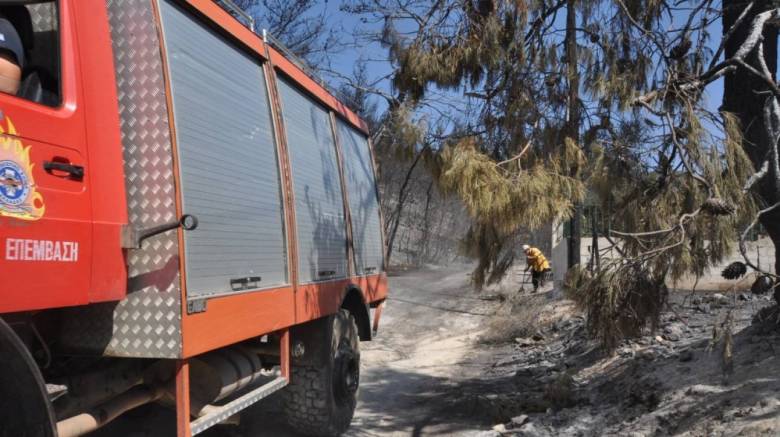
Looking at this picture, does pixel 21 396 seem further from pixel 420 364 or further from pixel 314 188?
pixel 420 364

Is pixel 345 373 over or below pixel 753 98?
below

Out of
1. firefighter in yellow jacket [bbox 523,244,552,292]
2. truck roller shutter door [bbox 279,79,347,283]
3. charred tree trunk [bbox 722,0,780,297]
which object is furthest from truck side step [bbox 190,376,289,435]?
firefighter in yellow jacket [bbox 523,244,552,292]

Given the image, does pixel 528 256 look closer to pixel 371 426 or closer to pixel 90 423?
pixel 371 426

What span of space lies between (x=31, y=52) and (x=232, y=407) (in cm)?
197

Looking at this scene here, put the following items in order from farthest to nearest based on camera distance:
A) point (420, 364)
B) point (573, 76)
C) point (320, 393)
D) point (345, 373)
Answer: point (420, 364)
point (573, 76)
point (345, 373)
point (320, 393)

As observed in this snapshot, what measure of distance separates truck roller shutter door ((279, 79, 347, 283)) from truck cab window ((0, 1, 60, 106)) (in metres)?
1.85

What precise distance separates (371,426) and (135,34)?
163 inches

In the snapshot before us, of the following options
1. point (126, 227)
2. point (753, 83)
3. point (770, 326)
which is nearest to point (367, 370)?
point (770, 326)

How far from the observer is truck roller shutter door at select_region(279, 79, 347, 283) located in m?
4.34

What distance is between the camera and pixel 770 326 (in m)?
5.05

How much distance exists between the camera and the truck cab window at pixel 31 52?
2262 mm

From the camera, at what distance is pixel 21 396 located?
2033 millimetres

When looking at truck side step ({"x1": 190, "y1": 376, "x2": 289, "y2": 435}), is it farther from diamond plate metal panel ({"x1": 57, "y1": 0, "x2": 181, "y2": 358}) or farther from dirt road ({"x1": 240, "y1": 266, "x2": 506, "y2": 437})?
dirt road ({"x1": 240, "y1": 266, "x2": 506, "y2": 437})

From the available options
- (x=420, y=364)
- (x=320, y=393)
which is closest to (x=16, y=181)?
(x=320, y=393)
